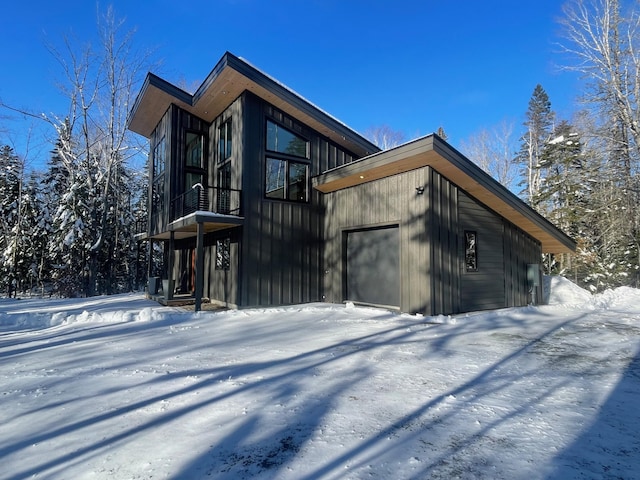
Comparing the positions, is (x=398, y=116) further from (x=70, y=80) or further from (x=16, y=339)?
(x=16, y=339)

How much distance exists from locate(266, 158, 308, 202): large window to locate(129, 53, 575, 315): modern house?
0.03m

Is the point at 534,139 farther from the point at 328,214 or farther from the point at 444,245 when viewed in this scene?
the point at 444,245

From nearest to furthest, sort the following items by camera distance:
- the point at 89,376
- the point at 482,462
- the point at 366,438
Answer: the point at 482,462 → the point at 366,438 → the point at 89,376

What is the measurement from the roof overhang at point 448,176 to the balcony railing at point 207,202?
2.47m

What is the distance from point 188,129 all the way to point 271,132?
3688mm

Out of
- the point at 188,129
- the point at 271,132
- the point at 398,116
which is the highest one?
the point at 398,116

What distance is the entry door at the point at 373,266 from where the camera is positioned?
8.95 meters

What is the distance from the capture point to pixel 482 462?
87.4 inches

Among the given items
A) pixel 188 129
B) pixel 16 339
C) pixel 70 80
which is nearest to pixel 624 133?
pixel 188 129

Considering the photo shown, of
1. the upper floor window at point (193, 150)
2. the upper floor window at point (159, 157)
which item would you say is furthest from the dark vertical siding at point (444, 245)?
the upper floor window at point (159, 157)

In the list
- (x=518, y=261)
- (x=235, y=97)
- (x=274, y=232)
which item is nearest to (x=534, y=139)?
(x=518, y=261)

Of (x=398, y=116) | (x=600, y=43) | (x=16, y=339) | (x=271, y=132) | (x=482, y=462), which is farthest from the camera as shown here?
(x=398, y=116)

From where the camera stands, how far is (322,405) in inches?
124

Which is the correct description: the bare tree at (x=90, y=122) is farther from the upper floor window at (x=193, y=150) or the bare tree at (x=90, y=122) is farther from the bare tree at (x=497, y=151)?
the bare tree at (x=497, y=151)
